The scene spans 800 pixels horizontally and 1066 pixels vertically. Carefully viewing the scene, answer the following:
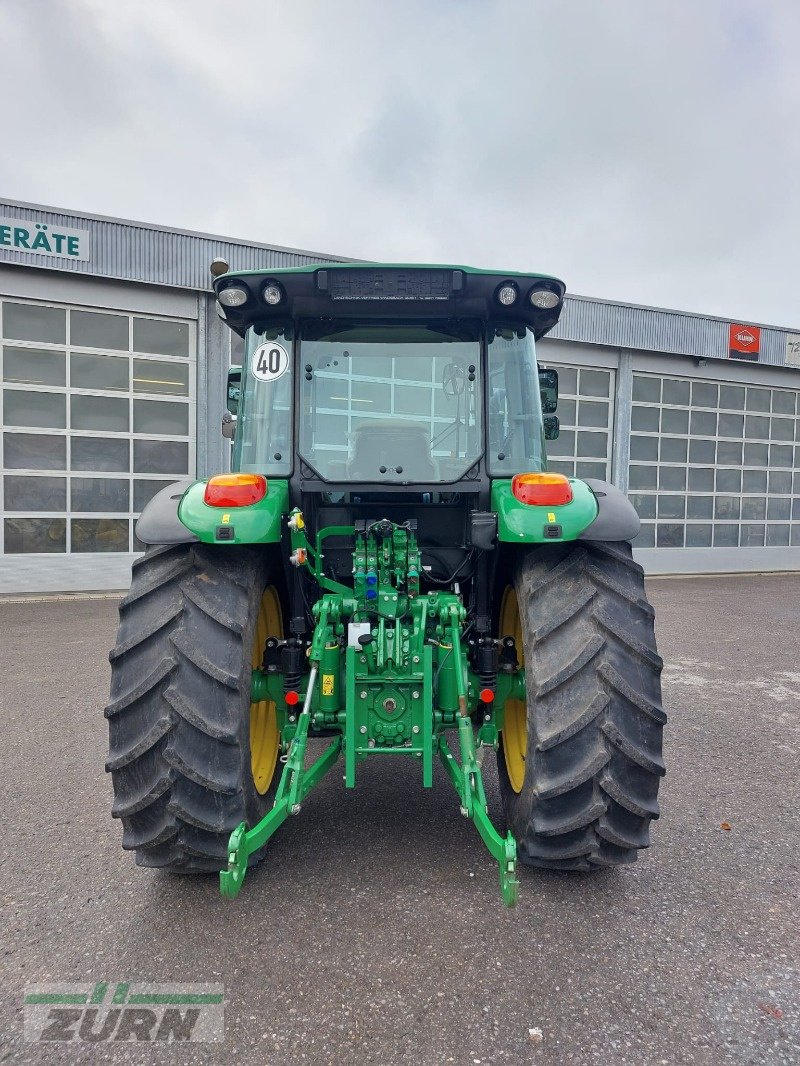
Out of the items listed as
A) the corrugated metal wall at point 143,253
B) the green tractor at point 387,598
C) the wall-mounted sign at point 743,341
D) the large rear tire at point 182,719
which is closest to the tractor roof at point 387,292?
the green tractor at point 387,598

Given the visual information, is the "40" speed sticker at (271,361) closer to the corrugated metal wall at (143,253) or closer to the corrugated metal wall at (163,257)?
the corrugated metal wall at (143,253)

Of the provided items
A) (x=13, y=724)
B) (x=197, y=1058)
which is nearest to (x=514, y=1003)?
(x=197, y=1058)

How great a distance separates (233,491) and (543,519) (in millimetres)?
1163

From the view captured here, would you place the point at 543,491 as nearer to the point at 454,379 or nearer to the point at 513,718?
the point at 454,379

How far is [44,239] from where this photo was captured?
9.40 m

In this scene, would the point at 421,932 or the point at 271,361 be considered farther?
the point at 271,361

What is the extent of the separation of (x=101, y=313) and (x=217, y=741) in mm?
9720

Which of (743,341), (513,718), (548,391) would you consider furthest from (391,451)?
(743,341)

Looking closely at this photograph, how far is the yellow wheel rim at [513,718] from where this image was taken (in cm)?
278

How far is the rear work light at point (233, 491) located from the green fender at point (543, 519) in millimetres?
945

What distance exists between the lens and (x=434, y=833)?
2.74m

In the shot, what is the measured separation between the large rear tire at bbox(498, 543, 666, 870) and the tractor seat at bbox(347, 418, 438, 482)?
2.50 ft

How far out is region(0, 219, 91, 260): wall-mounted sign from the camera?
9.26 metres

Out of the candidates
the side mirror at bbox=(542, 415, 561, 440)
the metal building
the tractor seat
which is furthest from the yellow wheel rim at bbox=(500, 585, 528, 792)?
the metal building
